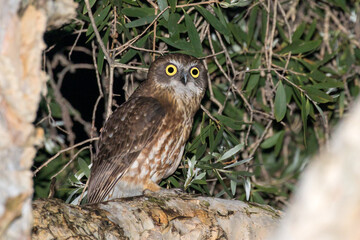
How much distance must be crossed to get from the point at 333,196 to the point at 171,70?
3188 millimetres

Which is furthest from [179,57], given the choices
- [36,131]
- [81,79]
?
[36,131]

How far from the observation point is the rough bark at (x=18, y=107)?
1.51 metres

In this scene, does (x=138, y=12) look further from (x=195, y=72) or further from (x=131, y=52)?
(x=195, y=72)

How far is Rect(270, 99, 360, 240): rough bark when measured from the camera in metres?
1.08

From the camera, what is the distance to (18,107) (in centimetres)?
155

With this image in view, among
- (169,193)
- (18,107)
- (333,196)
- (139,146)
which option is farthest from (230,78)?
(333,196)

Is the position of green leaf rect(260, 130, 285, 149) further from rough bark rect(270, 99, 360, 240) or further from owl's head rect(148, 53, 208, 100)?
rough bark rect(270, 99, 360, 240)

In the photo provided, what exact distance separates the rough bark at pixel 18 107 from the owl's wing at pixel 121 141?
2.21m

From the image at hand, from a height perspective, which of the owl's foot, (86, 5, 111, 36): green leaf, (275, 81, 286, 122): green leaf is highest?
(86, 5, 111, 36): green leaf

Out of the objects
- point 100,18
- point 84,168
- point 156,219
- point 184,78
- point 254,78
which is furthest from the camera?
point 254,78

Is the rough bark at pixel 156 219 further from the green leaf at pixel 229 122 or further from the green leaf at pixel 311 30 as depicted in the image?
the green leaf at pixel 311 30

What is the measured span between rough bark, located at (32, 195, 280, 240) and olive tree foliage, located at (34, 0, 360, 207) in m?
0.78

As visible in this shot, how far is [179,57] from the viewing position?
4180mm

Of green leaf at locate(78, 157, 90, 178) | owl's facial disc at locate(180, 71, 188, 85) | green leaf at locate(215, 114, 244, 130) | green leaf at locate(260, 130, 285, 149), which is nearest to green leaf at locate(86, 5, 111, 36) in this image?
owl's facial disc at locate(180, 71, 188, 85)
